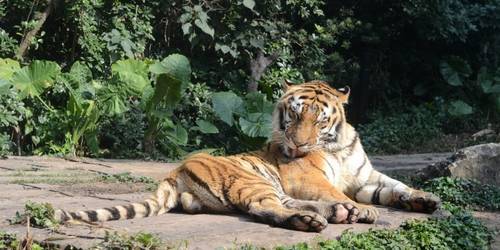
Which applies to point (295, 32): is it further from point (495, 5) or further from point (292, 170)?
point (292, 170)

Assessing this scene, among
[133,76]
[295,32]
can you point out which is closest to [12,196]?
[133,76]

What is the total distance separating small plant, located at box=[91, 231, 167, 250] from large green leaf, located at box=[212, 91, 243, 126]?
707 centimetres

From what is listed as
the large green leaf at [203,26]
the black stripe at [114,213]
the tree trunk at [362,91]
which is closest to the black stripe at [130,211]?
the black stripe at [114,213]

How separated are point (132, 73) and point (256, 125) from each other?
80.4 inches

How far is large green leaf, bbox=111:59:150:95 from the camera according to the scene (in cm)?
1159

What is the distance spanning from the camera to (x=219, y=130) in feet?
40.4

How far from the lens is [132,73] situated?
11.9 meters

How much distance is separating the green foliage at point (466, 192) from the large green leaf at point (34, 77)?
5.85m

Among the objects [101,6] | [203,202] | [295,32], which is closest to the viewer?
[203,202]

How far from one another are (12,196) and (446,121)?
422 inches

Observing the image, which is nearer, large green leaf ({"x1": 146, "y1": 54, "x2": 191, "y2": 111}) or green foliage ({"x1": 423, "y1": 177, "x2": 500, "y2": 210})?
green foliage ({"x1": 423, "y1": 177, "x2": 500, "y2": 210})

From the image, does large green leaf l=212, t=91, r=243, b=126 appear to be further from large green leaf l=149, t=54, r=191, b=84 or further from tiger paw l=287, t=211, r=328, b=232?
Answer: tiger paw l=287, t=211, r=328, b=232

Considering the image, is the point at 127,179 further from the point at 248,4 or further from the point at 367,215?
the point at 248,4

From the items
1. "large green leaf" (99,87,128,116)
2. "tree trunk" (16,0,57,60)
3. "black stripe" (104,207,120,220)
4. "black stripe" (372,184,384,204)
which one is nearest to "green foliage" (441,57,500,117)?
"large green leaf" (99,87,128,116)
